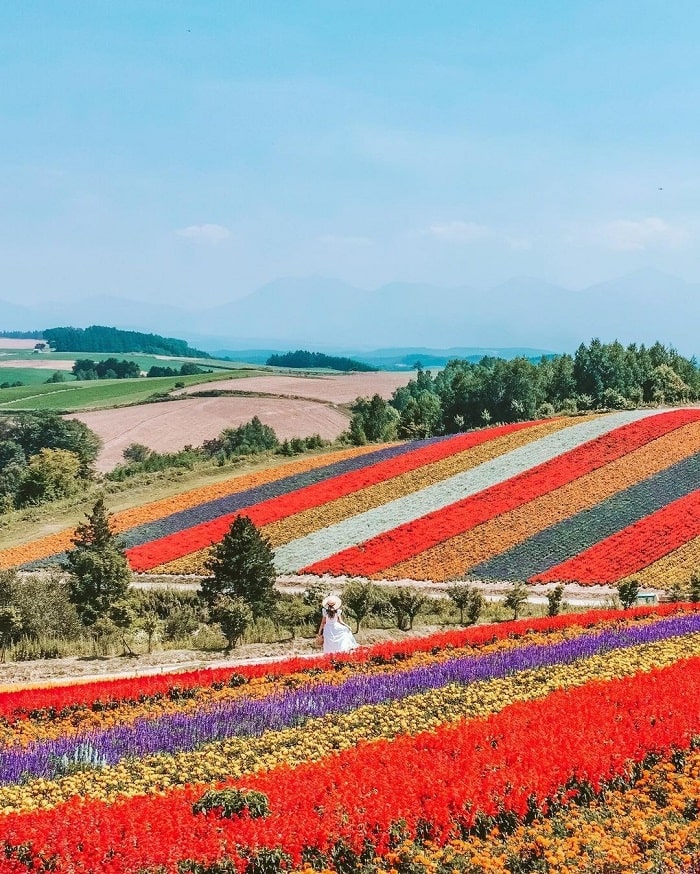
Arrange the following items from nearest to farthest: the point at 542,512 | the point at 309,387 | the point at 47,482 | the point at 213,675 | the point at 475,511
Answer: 1. the point at 213,675
2. the point at 542,512
3. the point at 475,511
4. the point at 47,482
5. the point at 309,387

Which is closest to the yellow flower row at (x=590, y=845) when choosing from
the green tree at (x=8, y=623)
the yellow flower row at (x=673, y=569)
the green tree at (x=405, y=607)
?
the green tree at (x=405, y=607)

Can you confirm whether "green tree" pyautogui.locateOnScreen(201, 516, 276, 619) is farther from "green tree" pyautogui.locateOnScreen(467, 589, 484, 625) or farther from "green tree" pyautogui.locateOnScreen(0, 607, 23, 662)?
"green tree" pyautogui.locateOnScreen(467, 589, 484, 625)

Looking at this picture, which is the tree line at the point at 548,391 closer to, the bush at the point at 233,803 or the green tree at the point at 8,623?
the green tree at the point at 8,623

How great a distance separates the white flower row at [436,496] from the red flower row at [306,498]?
3.14 m

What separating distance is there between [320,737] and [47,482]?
56.6 metres

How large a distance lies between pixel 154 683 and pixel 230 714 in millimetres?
2996

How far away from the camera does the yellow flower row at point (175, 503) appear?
40.4 meters

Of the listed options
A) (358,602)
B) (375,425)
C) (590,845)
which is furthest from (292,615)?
(375,425)

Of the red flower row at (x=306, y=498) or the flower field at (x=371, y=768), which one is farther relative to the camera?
the red flower row at (x=306, y=498)

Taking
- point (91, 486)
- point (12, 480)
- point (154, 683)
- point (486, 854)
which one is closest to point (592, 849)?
point (486, 854)

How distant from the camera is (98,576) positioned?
24141mm

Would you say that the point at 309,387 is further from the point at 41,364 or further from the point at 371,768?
the point at 371,768

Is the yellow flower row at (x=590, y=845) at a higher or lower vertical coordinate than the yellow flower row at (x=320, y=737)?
higher

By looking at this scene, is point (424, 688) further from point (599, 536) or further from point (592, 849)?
point (599, 536)
